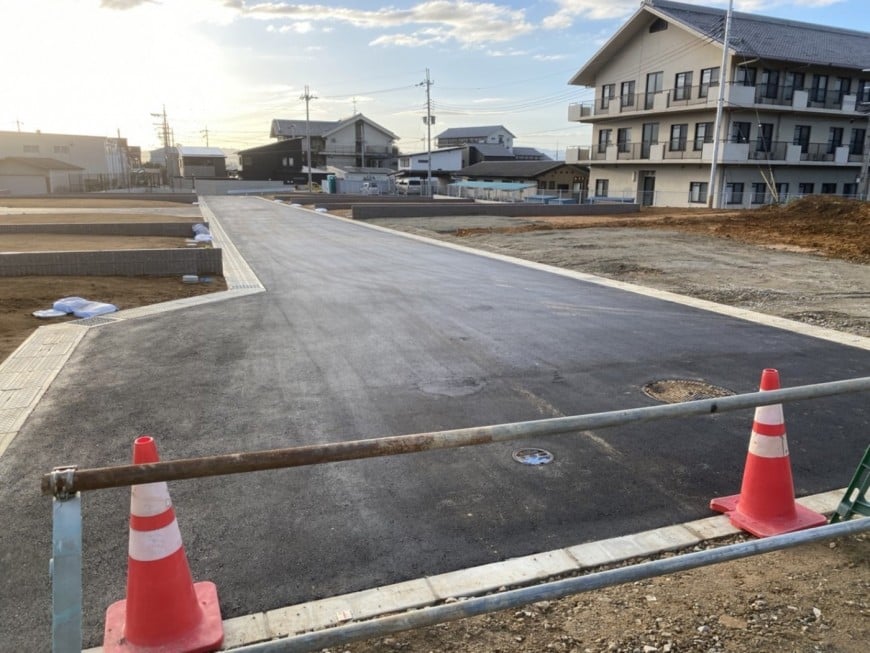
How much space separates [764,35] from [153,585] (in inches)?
1849

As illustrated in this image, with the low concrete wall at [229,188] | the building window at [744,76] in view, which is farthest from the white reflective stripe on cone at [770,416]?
the low concrete wall at [229,188]

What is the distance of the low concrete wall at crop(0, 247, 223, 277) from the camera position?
1171 cm

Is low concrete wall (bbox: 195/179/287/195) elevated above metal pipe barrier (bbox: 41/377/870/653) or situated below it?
above

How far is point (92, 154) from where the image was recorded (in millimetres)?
75375

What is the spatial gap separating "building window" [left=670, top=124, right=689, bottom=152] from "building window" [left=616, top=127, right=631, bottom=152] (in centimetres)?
412

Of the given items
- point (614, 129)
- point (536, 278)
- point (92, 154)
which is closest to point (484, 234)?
point (536, 278)

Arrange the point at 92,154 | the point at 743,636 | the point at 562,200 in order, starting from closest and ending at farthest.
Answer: the point at 743,636 < the point at 562,200 < the point at 92,154

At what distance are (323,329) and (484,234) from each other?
15.6 m

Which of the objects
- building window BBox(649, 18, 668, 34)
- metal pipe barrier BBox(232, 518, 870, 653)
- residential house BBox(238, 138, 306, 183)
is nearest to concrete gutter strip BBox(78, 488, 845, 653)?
metal pipe barrier BBox(232, 518, 870, 653)

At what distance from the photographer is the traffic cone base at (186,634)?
280 centimetres

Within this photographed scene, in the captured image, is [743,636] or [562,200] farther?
[562,200]

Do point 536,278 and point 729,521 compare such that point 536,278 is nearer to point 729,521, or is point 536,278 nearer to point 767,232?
point 729,521

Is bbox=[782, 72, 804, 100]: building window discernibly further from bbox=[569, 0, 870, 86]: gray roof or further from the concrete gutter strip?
the concrete gutter strip

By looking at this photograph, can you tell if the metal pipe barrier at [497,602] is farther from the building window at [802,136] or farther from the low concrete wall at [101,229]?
the building window at [802,136]
